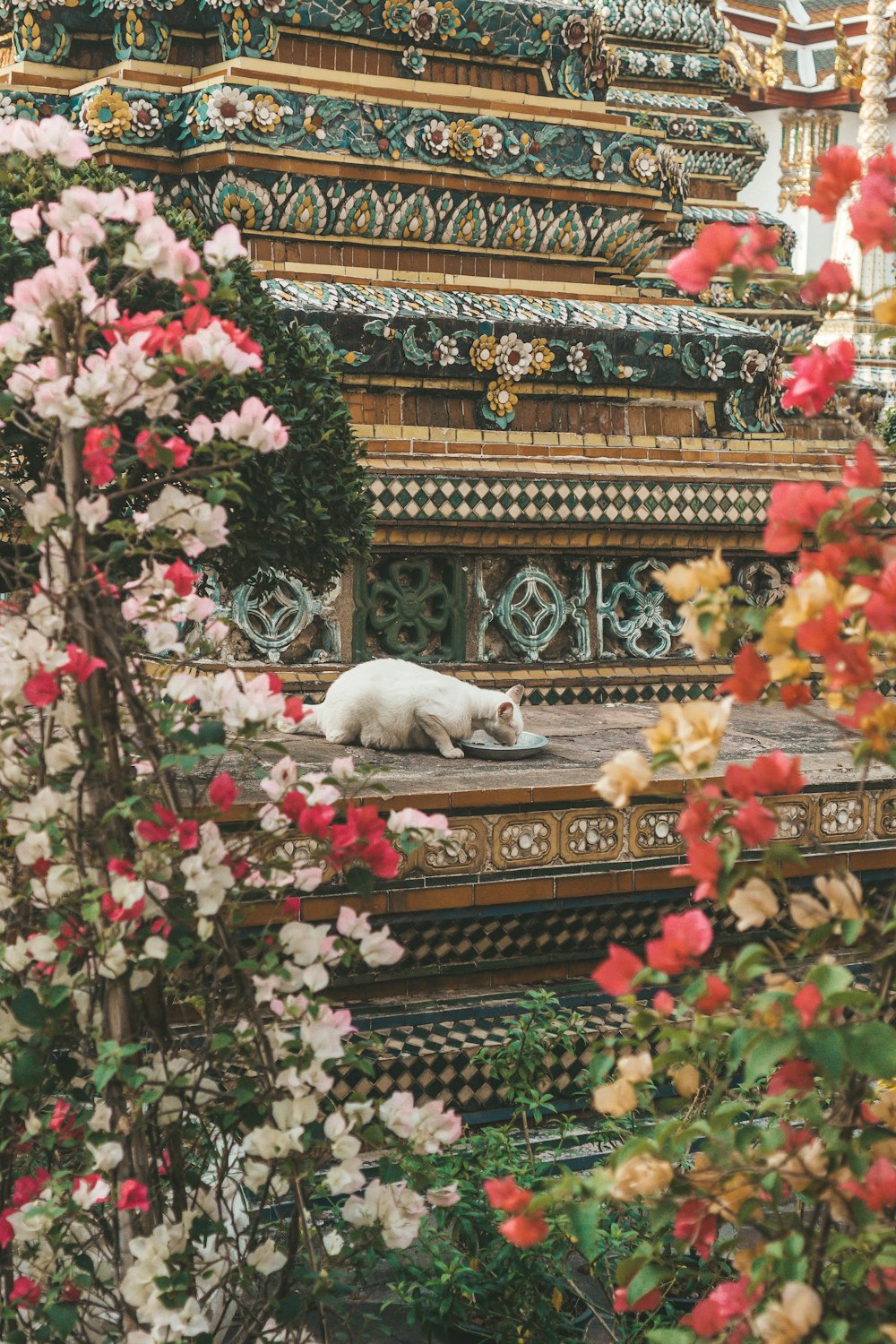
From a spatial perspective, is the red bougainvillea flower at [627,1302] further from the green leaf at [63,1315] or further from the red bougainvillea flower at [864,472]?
the red bougainvillea flower at [864,472]

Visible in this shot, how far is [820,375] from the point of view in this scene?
72.2 inches

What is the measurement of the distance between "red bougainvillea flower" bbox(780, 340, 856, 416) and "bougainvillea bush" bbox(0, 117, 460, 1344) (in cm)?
67

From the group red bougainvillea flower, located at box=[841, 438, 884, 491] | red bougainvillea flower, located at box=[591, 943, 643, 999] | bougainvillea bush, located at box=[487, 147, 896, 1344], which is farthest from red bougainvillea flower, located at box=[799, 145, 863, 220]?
red bougainvillea flower, located at box=[591, 943, 643, 999]

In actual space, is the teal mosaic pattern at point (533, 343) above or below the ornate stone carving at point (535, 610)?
above

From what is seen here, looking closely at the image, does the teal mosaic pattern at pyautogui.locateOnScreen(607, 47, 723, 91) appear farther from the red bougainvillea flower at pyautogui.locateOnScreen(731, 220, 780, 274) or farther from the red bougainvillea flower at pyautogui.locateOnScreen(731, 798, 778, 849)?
the red bougainvillea flower at pyautogui.locateOnScreen(731, 798, 778, 849)

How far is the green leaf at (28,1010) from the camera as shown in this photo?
6.81 feet

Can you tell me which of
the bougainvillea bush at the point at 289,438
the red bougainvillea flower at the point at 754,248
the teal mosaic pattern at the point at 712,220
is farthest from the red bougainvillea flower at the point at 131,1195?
the teal mosaic pattern at the point at 712,220

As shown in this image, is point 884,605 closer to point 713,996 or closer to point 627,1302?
point 713,996

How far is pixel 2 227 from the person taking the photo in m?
3.57

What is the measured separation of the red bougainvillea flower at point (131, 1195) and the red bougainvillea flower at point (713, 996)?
0.71 m

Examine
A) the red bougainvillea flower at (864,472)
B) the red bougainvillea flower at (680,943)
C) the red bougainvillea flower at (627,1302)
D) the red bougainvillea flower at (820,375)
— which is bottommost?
the red bougainvillea flower at (627,1302)

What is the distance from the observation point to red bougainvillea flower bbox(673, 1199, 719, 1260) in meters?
1.78

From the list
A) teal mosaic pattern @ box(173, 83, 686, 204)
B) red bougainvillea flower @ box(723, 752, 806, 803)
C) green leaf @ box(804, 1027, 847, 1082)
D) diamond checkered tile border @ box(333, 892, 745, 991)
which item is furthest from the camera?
teal mosaic pattern @ box(173, 83, 686, 204)

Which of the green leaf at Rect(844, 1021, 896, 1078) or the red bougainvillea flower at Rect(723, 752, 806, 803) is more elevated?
the red bougainvillea flower at Rect(723, 752, 806, 803)
